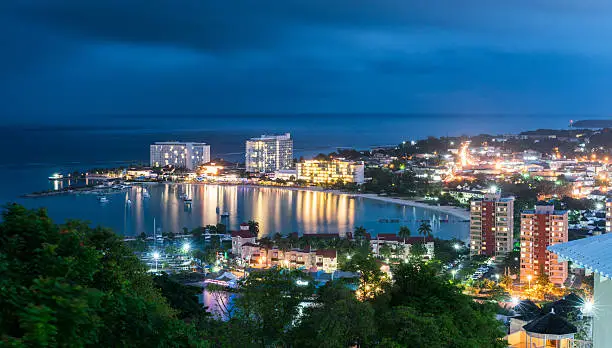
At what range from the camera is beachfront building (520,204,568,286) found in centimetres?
751

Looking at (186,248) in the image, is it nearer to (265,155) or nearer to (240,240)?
A: (240,240)

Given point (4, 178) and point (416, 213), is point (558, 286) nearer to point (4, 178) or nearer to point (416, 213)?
point (416, 213)

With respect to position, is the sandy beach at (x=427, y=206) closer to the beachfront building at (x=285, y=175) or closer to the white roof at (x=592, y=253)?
the beachfront building at (x=285, y=175)

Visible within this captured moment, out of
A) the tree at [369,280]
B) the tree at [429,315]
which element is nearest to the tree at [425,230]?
the tree at [429,315]

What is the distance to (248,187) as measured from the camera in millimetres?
20656

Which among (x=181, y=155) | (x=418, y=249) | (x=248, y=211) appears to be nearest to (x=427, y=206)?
(x=248, y=211)

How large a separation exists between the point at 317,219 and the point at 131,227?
363 cm

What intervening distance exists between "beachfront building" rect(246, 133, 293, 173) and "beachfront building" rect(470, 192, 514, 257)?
15106mm

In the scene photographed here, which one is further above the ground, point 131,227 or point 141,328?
point 141,328

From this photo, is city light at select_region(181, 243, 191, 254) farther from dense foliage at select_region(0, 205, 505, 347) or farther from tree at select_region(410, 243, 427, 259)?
dense foliage at select_region(0, 205, 505, 347)

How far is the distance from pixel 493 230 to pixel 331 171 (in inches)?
473

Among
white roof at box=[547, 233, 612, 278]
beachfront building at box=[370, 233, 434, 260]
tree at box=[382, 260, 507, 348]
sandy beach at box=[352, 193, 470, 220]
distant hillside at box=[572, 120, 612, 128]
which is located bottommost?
sandy beach at box=[352, 193, 470, 220]

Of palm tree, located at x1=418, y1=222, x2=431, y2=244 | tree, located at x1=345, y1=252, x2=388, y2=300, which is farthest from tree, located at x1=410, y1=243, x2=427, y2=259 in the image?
tree, located at x1=345, y1=252, x2=388, y2=300

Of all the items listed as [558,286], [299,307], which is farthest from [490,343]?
[558,286]
